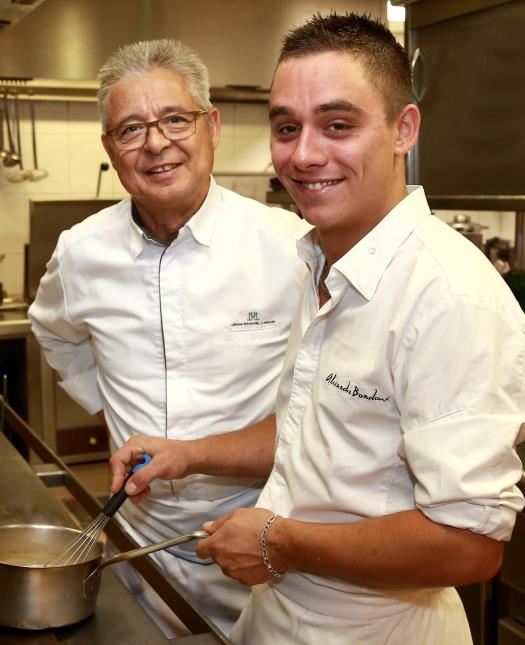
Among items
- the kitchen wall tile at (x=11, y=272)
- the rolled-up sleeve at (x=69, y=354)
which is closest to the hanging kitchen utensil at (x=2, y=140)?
the kitchen wall tile at (x=11, y=272)

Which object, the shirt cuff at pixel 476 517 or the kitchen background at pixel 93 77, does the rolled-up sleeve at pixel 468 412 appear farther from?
the kitchen background at pixel 93 77

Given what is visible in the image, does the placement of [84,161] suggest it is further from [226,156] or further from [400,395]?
[400,395]

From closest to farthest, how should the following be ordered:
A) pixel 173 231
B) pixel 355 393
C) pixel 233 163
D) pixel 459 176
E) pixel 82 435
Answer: pixel 355 393
pixel 173 231
pixel 459 176
pixel 82 435
pixel 233 163

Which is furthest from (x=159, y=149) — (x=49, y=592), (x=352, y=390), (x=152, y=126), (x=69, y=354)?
(x=49, y=592)

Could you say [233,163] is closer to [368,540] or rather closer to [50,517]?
[50,517]

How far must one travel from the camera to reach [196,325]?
174 cm

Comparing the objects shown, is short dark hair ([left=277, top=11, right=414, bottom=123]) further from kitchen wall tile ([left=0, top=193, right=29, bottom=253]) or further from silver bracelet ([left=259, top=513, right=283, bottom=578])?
kitchen wall tile ([left=0, top=193, right=29, bottom=253])

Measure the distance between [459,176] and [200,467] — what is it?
3.95 feet

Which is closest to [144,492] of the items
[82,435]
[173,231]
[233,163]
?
[173,231]

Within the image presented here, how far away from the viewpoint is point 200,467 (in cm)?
159

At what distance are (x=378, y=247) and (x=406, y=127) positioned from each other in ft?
0.53

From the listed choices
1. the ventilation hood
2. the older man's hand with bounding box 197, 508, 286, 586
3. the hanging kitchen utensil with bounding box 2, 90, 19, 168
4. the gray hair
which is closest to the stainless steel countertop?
the older man's hand with bounding box 197, 508, 286, 586

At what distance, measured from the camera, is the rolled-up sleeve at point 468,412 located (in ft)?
3.20

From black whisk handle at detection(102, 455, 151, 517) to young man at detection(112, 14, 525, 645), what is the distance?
16cm
